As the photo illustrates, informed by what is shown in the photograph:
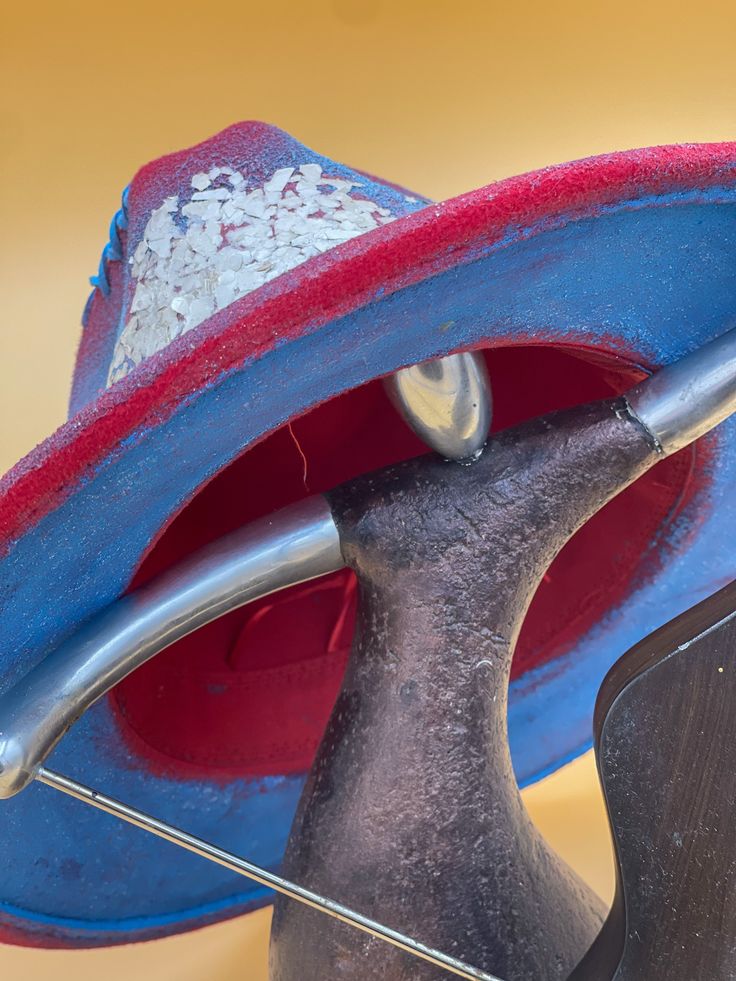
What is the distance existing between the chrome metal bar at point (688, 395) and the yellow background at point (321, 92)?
765 millimetres

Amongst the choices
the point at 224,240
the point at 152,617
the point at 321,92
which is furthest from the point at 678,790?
the point at 321,92

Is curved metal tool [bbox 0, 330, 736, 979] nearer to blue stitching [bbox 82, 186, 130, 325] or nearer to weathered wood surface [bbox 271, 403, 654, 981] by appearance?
weathered wood surface [bbox 271, 403, 654, 981]

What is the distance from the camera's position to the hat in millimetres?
367

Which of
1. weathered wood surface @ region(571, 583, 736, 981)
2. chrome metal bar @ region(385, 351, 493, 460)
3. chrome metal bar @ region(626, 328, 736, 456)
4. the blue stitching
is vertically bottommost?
weathered wood surface @ region(571, 583, 736, 981)

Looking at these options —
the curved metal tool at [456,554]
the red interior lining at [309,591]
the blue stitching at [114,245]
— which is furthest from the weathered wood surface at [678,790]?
the blue stitching at [114,245]

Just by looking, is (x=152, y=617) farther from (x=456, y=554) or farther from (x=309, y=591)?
(x=309, y=591)

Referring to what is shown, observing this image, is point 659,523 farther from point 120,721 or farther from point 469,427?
point 120,721

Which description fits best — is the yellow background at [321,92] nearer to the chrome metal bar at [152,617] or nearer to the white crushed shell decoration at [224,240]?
the white crushed shell decoration at [224,240]

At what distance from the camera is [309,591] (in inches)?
28.5

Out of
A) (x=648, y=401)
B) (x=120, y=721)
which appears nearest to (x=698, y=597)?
(x=648, y=401)

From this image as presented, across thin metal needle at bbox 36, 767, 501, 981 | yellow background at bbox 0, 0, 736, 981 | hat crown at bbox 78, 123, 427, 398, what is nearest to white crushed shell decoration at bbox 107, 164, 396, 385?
hat crown at bbox 78, 123, 427, 398

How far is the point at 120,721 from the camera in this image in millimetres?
572

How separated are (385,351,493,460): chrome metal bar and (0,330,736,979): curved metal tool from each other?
0.05ft

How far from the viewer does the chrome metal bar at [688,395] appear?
470 mm
